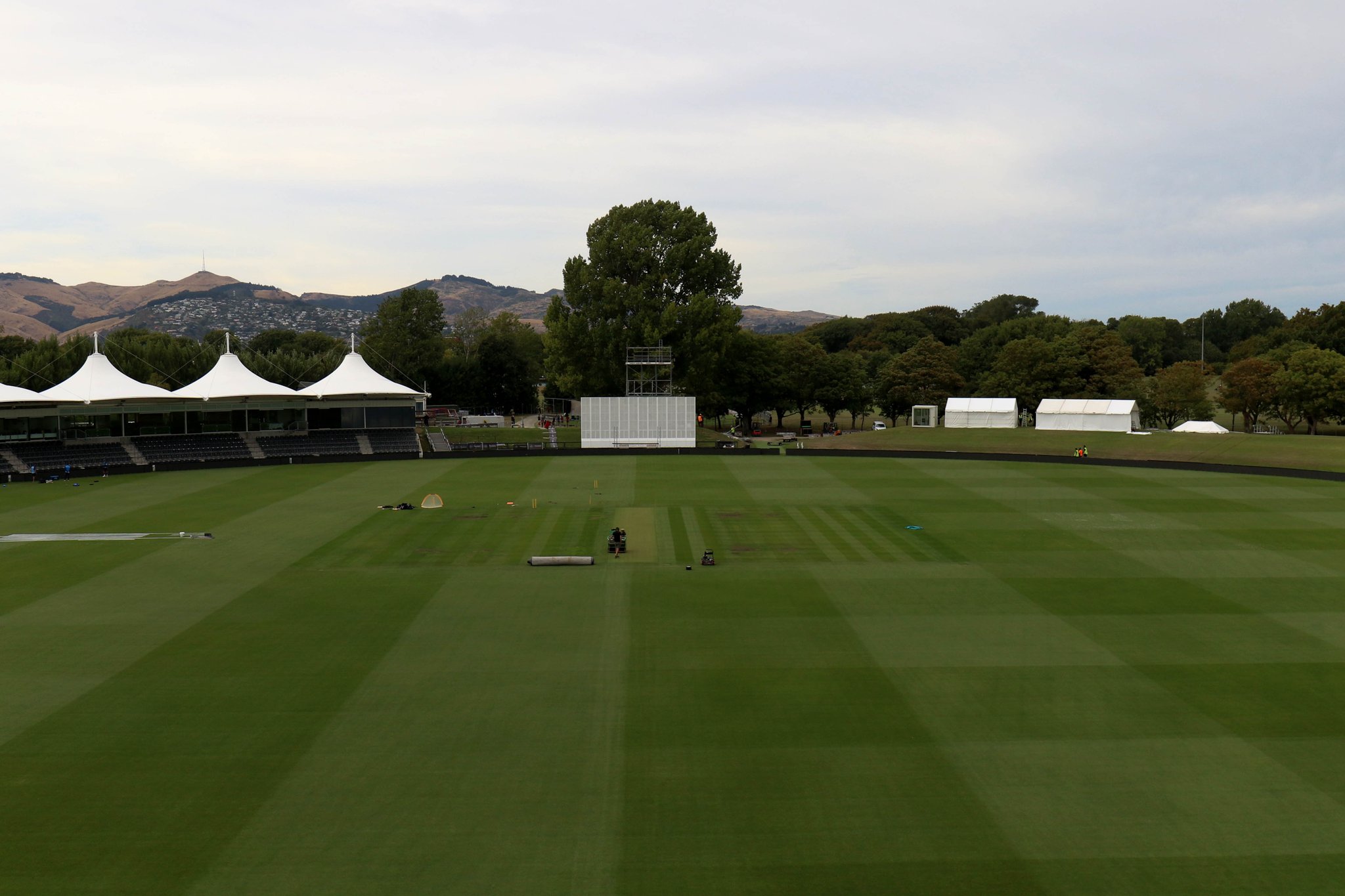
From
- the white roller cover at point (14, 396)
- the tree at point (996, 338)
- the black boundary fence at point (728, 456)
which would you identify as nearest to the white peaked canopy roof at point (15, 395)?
the white roller cover at point (14, 396)

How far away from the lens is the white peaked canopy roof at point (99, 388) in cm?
5866

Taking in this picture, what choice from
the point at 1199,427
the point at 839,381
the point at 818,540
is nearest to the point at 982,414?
the point at 1199,427

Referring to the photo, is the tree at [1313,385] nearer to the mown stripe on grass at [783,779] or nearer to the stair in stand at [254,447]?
the mown stripe on grass at [783,779]

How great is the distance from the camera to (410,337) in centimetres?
10381

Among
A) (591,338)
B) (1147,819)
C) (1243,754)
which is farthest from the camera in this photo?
(591,338)

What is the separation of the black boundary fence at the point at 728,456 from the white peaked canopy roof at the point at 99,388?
5.56m

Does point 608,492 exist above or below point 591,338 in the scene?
below

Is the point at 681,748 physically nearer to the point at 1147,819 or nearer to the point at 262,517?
the point at 1147,819

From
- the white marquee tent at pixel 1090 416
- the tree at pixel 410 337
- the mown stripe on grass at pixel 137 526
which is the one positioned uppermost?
the tree at pixel 410 337

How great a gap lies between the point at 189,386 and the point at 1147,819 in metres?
68.4

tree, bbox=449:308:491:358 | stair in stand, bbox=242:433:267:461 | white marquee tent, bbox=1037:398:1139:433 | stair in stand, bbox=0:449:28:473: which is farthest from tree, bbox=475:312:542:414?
white marquee tent, bbox=1037:398:1139:433

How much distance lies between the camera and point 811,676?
17.7 meters

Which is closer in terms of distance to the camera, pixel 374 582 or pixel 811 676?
pixel 811 676

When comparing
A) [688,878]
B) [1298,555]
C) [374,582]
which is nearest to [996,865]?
[688,878]
